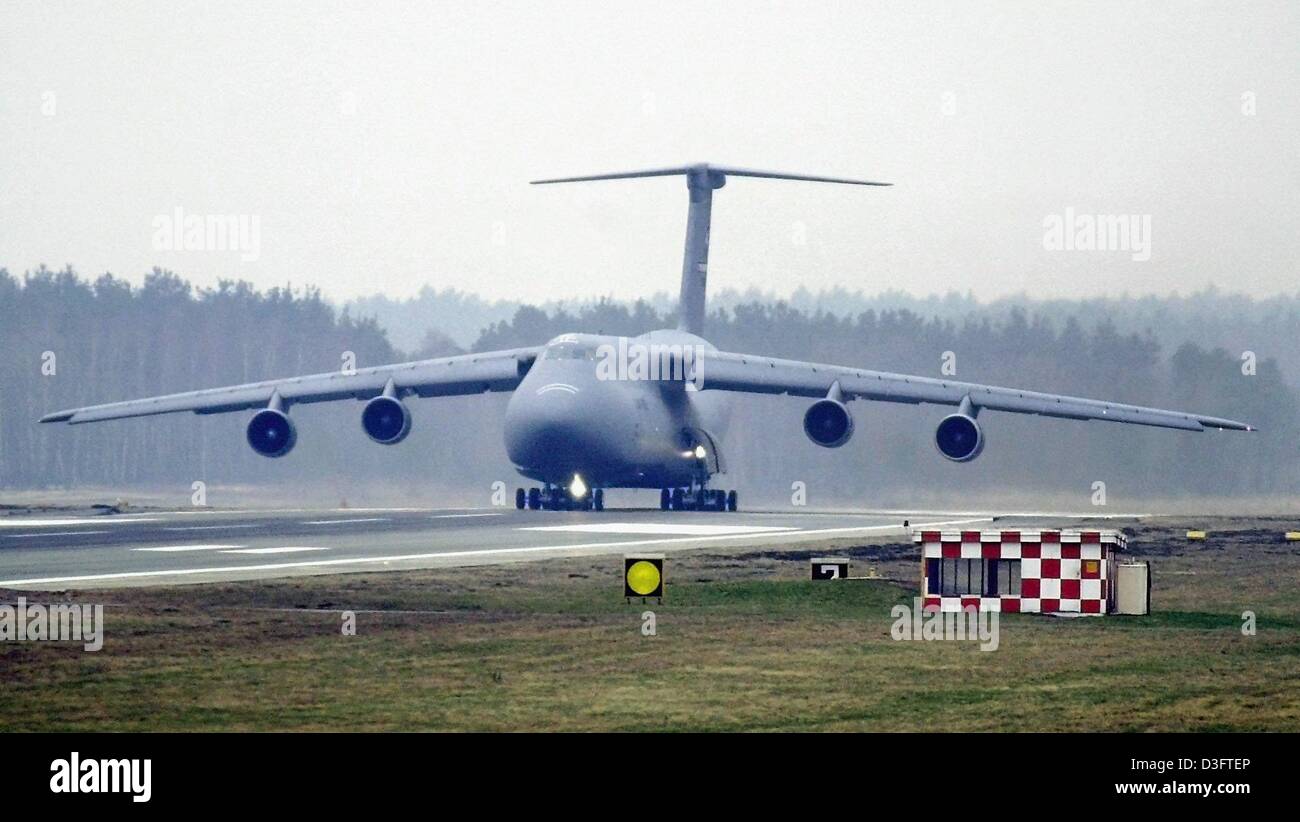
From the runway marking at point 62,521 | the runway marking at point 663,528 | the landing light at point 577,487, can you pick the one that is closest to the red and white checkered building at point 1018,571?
the runway marking at point 663,528

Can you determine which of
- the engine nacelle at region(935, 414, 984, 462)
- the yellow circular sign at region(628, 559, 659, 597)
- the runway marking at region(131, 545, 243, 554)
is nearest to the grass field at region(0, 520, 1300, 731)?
the yellow circular sign at region(628, 559, 659, 597)

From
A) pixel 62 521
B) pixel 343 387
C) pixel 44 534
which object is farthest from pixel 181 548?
pixel 343 387

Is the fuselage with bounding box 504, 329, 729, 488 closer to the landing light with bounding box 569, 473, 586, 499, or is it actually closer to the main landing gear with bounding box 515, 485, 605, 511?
the landing light with bounding box 569, 473, 586, 499

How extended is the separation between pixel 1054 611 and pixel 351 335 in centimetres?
6984

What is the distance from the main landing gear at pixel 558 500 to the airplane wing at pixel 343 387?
9.77 feet

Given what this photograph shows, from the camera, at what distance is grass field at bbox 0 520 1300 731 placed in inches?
509

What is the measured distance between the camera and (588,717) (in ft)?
42.2

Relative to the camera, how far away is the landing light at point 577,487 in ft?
159

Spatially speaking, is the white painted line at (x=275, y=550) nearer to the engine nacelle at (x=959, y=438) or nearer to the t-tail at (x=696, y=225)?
the engine nacelle at (x=959, y=438)

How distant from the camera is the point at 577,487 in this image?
4894 centimetres

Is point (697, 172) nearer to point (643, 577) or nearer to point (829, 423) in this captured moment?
point (829, 423)

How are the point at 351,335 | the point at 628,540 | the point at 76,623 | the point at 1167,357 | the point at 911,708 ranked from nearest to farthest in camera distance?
the point at 911,708 → the point at 76,623 → the point at 628,540 → the point at 1167,357 → the point at 351,335

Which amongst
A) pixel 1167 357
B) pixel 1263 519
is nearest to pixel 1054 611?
pixel 1263 519
